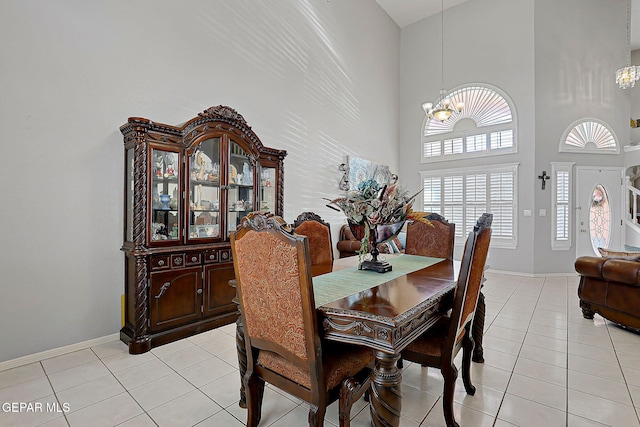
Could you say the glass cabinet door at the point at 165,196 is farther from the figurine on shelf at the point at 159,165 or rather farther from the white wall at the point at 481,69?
the white wall at the point at 481,69

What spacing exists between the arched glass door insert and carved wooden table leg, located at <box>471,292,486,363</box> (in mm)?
5348

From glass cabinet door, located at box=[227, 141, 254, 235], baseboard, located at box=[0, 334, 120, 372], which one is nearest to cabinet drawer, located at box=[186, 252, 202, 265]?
glass cabinet door, located at box=[227, 141, 254, 235]

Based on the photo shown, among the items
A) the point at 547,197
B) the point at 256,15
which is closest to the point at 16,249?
the point at 256,15

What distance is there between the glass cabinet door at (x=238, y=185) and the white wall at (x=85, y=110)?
0.66m

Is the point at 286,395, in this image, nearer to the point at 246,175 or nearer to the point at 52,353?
the point at 52,353

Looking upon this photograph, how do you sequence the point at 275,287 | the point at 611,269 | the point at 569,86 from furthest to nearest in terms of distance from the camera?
the point at 569,86 → the point at 611,269 → the point at 275,287

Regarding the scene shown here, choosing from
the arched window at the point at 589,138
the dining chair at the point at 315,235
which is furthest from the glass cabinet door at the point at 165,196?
the arched window at the point at 589,138

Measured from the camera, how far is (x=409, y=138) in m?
7.52

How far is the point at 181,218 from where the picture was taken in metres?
2.92

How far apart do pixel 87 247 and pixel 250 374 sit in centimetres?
205

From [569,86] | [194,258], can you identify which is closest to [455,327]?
[194,258]

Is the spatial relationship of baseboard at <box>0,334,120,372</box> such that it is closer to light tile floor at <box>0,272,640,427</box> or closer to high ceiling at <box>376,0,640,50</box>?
light tile floor at <box>0,272,640,427</box>

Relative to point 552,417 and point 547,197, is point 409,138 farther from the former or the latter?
point 552,417

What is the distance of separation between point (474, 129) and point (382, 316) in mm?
6613
